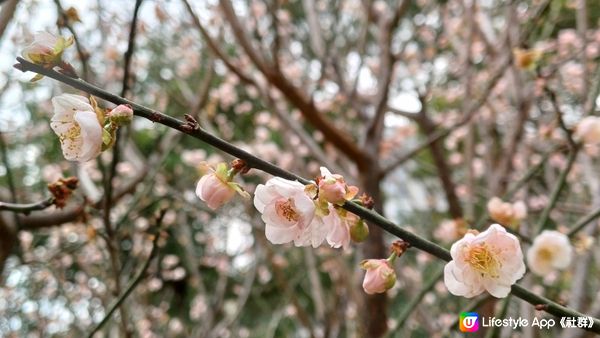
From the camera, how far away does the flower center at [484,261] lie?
0.64 m

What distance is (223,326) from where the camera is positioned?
272 cm

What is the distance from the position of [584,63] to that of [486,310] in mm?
1086

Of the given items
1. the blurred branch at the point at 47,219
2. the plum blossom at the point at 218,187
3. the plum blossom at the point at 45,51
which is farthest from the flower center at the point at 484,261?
the blurred branch at the point at 47,219

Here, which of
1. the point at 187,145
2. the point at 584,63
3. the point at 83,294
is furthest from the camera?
the point at 187,145

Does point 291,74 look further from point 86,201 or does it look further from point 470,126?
point 86,201

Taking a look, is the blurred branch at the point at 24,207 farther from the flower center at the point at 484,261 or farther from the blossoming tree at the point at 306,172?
the flower center at the point at 484,261

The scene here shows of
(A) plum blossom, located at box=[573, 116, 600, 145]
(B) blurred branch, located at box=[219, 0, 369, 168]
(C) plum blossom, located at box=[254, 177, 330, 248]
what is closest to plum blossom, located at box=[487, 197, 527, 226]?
(A) plum blossom, located at box=[573, 116, 600, 145]

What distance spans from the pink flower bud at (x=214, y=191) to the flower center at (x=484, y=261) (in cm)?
30

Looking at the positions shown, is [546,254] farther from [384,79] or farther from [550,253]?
[384,79]

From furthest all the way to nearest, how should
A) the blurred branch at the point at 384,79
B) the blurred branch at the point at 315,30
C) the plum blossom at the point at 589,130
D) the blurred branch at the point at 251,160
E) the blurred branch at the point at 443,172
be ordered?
the blurred branch at the point at 315,30 → the blurred branch at the point at 443,172 → the blurred branch at the point at 384,79 → the plum blossom at the point at 589,130 → the blurred branch at the point at 251,160

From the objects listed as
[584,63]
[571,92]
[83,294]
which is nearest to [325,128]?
[584,63]

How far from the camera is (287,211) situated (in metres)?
0.63

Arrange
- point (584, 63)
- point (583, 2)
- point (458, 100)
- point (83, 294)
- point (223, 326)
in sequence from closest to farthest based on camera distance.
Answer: point (584, 63) < point (583, 2) < point (223, 326) < point (83, 294) < point (458, 100)

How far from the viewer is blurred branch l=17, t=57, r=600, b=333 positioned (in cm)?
53
